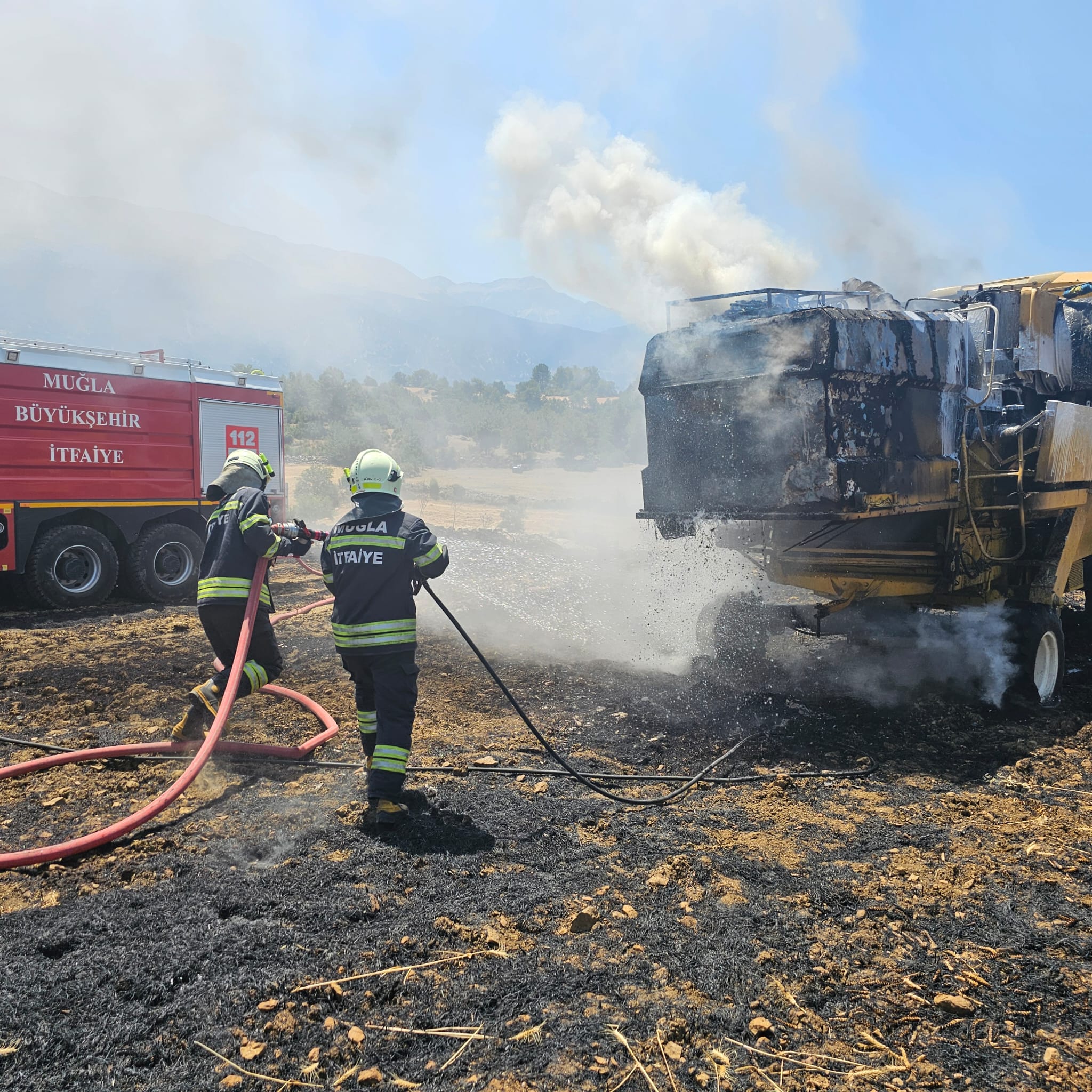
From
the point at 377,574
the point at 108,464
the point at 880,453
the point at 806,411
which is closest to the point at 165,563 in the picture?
the point at 108,464

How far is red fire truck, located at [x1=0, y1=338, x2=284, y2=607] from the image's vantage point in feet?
31.2

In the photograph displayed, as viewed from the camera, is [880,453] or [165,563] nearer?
[880,453]

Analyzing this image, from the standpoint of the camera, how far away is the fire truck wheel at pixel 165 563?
10.6 metres

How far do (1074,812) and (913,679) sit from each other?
2502 mm

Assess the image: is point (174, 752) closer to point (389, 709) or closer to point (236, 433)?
point (389, 709)

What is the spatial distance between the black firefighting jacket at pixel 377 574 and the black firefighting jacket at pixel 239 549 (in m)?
0.74

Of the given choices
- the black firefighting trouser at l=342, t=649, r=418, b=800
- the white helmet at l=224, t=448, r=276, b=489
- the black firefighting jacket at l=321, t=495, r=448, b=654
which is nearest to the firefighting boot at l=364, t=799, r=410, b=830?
the black firefighting trouser at l=342, t=649, r=418, b=800

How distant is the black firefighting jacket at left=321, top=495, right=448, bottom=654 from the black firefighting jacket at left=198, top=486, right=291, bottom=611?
739 mm

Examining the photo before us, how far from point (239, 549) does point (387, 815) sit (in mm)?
1949

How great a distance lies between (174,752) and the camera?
4.71 m

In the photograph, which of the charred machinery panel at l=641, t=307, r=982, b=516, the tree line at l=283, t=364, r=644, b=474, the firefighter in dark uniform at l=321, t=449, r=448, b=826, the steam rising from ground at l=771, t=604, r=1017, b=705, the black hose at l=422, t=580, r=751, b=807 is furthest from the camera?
the tree line at l=283, t=364, r=644, b=474

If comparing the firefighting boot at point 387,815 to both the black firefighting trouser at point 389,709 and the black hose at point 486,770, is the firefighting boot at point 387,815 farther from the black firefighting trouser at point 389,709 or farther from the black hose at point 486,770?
the black hose at point 486,770

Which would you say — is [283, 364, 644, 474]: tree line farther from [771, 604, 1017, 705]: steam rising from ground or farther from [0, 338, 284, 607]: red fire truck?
[771, 604, 1017, 705]: steam rising from ground

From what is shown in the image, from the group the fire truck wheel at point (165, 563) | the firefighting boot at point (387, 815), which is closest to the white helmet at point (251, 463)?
the firefighting boot at point (387, 815)
